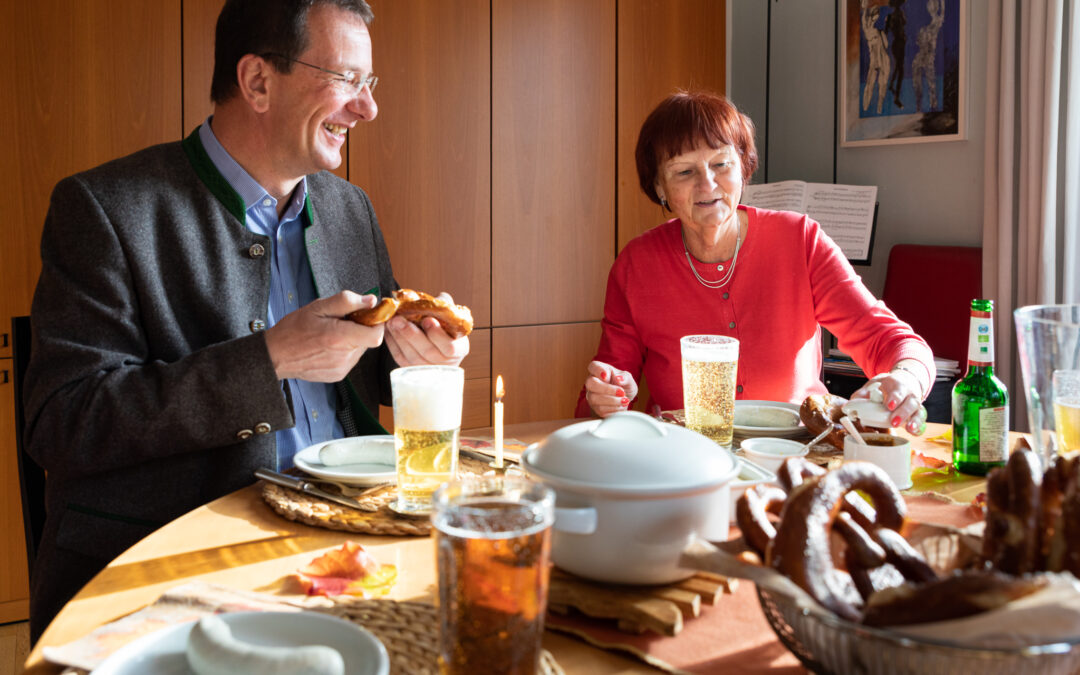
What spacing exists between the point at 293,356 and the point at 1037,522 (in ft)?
3.35

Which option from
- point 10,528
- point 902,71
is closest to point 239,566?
point 10,528

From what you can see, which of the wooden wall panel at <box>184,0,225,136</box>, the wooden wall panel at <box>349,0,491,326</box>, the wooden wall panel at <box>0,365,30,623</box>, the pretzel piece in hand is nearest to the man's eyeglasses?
the pretzel piece in hand

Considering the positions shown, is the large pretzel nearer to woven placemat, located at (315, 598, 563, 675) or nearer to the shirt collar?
woven placemat, located at (315, 598, 563, 675)

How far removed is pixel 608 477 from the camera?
2.60ft

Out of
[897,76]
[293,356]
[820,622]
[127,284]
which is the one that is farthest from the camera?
[897,76]

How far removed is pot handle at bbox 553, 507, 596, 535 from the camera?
774 millimetres

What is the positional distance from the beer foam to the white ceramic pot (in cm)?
32

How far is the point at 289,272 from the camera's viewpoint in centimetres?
180

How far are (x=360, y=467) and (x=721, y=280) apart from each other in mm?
1296

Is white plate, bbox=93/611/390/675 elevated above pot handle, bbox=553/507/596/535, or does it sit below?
below

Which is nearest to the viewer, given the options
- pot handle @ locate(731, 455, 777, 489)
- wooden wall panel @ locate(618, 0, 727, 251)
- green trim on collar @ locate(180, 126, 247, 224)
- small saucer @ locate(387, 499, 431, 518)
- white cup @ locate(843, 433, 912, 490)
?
pot handle @ locate(731, 455, 777, 489)

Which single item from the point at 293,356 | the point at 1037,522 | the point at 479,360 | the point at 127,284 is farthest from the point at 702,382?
the point at 479,360

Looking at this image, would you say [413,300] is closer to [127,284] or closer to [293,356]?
[293,356]

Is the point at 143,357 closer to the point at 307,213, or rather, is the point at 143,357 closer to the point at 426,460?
the point at 307,213
